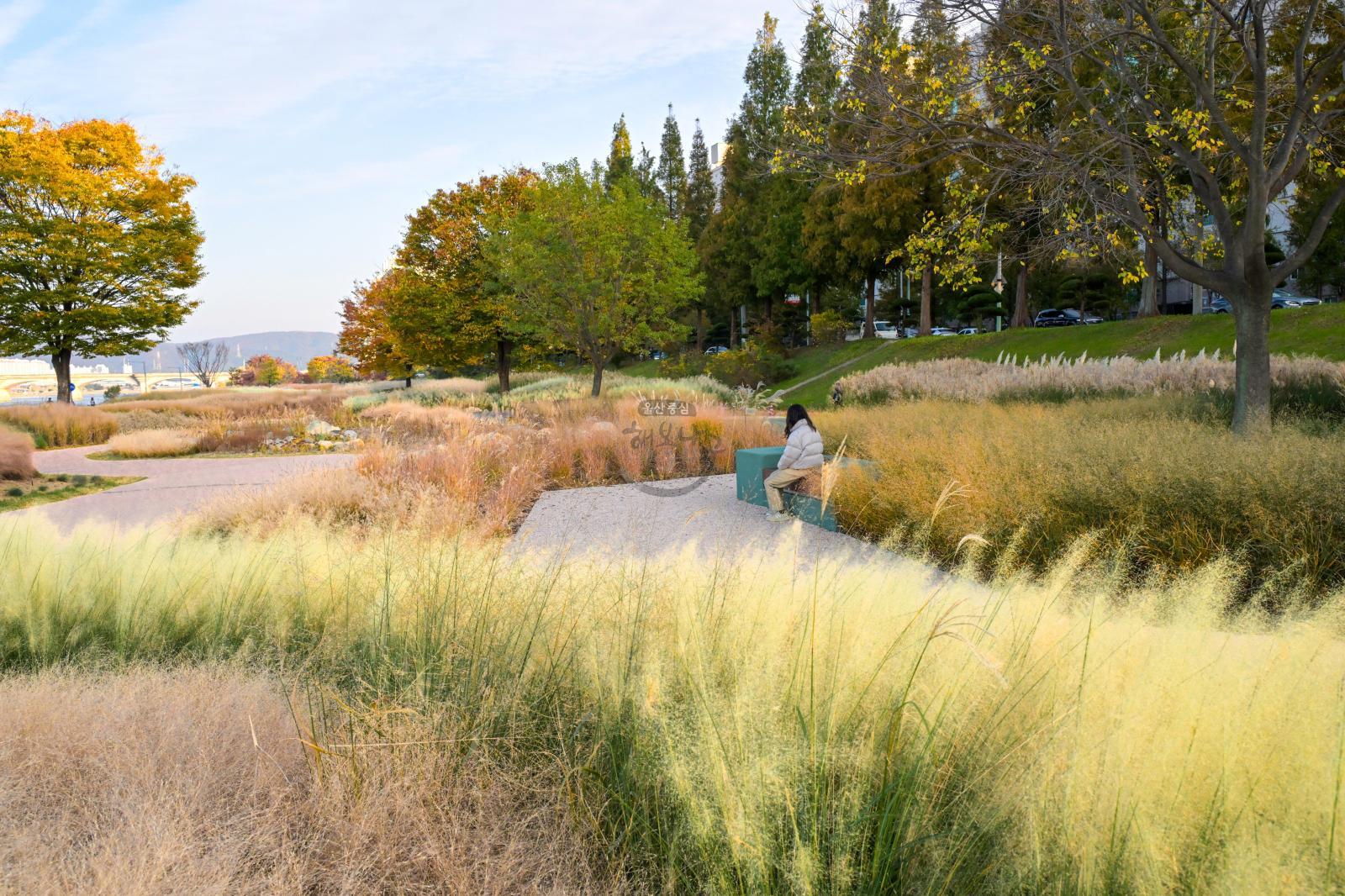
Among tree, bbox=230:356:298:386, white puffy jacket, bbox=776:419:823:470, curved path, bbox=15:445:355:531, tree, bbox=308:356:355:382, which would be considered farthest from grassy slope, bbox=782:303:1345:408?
tree, bbox=230:356:298:386

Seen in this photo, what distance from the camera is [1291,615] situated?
2.31m

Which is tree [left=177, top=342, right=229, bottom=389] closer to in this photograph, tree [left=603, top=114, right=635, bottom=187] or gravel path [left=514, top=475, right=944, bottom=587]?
tree [left=603, top=114, right=635, bottom=187]

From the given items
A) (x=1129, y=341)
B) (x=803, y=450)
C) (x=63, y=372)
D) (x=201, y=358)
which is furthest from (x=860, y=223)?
(x=201, y=358)

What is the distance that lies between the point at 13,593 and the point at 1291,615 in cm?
523

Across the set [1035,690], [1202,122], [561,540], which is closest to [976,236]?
[1202,122]

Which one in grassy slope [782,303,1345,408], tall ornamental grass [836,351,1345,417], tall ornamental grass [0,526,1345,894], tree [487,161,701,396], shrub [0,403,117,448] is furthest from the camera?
tree [487,161,701,396]

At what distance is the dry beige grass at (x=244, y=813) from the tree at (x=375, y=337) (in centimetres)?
2727

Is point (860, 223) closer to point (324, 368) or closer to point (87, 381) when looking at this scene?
point (324, 368)

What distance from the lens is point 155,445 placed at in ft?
43.9

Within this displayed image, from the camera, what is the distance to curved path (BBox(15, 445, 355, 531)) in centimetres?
719

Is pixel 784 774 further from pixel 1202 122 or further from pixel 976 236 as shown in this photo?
pixel 1202 122

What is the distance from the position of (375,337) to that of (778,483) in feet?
100

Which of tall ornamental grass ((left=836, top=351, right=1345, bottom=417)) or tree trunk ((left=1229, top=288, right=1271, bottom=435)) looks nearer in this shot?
tree trunk ((left=1229, top=288, right=1271, bottom=435))

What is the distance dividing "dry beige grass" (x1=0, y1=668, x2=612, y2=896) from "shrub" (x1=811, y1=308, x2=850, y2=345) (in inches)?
1262
